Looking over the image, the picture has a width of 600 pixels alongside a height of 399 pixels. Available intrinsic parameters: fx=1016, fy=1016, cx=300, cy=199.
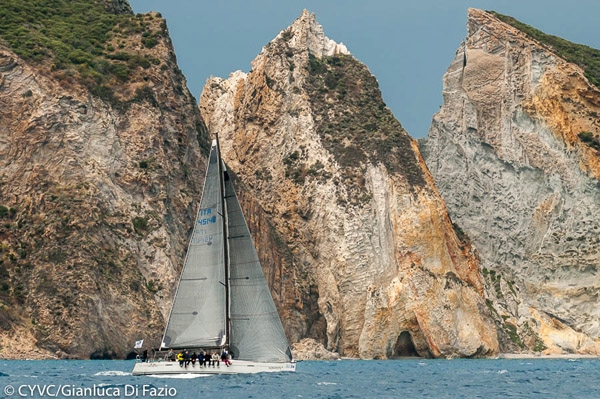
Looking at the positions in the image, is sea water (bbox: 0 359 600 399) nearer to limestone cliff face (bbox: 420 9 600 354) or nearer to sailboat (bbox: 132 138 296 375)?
sailboat (bbox: 132 138 296 375)

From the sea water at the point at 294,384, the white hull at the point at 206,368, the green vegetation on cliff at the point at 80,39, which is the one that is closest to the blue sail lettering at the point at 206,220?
the white hull at the point at 206,368

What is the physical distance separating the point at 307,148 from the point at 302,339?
2030 centimetres

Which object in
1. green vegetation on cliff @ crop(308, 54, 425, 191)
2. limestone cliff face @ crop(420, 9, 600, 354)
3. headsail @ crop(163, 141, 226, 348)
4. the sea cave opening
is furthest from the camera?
green vegetation on cliff @ crop(308, 54, 425, 191)

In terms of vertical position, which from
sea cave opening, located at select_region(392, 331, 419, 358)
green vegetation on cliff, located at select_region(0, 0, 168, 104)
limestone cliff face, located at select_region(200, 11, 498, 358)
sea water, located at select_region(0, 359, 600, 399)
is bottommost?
sea water, located at select_region(0, 359, 600, 399)

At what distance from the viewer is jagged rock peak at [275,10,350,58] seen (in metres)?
Answer: 109

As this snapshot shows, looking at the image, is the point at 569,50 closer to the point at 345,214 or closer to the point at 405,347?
the point at 345,214

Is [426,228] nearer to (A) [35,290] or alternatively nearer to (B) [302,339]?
(B) [302,339]

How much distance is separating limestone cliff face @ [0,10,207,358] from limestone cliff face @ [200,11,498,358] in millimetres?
12474

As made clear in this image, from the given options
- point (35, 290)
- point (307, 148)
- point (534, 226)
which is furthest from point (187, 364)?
point (534, 226)

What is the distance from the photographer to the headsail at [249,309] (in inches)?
1890

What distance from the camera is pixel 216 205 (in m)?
48.6

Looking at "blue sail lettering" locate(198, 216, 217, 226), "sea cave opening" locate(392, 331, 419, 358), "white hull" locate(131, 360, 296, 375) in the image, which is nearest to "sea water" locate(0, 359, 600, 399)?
"white hull" locate(131, 360, 296, 375)

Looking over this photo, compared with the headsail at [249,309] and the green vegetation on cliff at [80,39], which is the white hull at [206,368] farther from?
the green vegetation on cliff at [80,39]

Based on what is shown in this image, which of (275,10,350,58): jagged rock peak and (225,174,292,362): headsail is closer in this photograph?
(225,174,292,362): headsail
